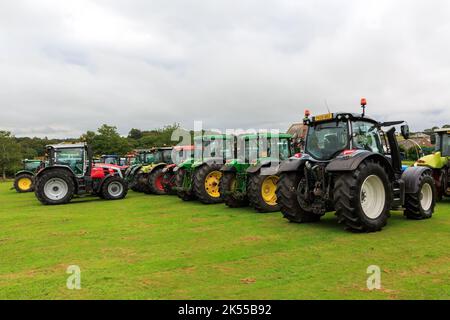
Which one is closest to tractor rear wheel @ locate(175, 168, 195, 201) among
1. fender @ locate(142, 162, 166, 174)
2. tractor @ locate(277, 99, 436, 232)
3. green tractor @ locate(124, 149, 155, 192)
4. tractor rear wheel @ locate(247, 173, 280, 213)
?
Result: fender @ locate(142, 162, 166, 174)

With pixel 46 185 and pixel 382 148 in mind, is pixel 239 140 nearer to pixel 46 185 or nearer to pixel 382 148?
pixel 382 148

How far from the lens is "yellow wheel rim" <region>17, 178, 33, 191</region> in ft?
75.3

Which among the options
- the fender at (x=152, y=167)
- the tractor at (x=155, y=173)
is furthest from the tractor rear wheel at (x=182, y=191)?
the fender at (x=152, y=167)

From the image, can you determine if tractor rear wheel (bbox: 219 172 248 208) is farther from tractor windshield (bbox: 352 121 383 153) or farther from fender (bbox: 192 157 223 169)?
tractor windshield (bbox: 352 121 383 153)

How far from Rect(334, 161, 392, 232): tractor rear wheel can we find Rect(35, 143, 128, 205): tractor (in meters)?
10.3

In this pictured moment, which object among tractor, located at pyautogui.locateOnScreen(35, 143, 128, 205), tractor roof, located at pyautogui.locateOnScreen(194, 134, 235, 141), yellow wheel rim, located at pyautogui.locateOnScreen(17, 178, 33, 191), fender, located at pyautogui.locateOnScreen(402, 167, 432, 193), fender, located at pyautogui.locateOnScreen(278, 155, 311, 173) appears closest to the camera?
fender, located at pyautogui.locateOnScreen(278, 155, 311, 173)

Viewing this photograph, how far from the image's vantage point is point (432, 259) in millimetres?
5203

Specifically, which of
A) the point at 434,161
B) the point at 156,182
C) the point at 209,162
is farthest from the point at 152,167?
the point at 434,161

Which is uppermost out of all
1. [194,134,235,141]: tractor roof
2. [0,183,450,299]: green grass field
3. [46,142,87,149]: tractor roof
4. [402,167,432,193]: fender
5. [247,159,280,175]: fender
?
[194,134,235,141]: tractor roof

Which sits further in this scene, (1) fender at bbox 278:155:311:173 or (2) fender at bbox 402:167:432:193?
(2) fender at bbox 402:167:432:193
